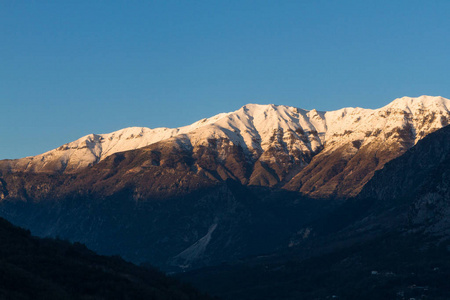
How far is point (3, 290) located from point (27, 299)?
6198 millimetres

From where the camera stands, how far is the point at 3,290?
196 m

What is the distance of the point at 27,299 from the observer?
198125 mm
